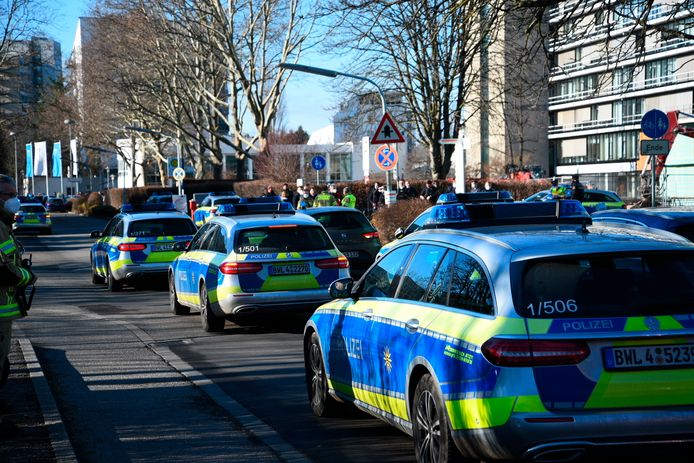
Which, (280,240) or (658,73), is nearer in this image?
(280,240)

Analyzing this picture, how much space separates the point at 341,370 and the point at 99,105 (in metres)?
68.7

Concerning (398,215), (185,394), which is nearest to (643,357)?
(185,394)

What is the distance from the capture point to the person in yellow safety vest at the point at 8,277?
7.35m

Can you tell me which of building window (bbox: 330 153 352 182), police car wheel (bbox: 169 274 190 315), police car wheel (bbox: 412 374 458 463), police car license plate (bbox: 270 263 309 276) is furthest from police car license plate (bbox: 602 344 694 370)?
building window (bbox: 330 153 352 182)

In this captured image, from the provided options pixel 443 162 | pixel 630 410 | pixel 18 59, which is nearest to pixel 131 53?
pixel 18 59

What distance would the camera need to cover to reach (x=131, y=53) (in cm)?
5428

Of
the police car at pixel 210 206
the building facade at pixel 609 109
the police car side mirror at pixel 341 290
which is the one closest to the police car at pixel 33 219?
the police car at pixel 210 206

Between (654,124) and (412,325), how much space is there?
14.2m

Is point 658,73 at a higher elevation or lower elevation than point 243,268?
higher

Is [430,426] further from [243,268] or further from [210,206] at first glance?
[210,206]

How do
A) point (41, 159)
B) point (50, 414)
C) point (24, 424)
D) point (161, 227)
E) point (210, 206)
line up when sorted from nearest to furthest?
1. point (24, 424)
2. point (50, 414)
3. point (161, 227)
4. point (210, 206)
5. point (41, 159)

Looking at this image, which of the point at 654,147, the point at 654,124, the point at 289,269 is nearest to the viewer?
the point at 289,269

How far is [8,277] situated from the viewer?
24.0ft

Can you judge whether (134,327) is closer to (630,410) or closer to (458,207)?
(458,207)
